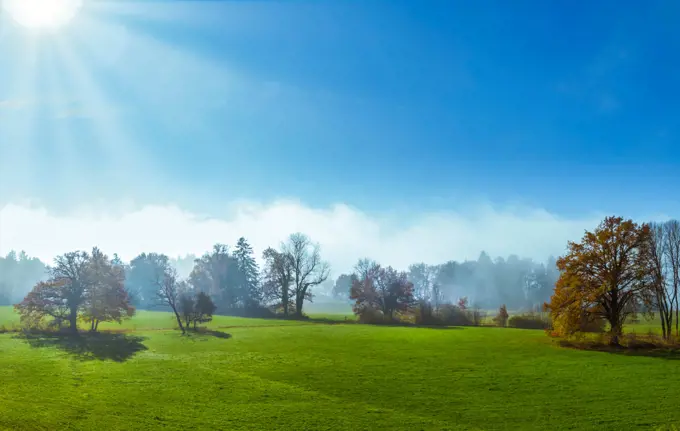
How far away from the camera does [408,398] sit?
765 inches

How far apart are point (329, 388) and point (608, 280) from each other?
28737 mm

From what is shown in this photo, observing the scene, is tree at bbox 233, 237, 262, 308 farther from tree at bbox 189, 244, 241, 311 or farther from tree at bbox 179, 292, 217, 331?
tree at bbox 179, 292, 217, 331

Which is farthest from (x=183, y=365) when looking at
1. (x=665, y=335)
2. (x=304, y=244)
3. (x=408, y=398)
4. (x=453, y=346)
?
(x=304, y=244)

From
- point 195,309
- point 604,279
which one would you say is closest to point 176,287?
point 195,309

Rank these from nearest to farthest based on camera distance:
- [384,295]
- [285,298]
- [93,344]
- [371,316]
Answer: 1. [93,344]
2. [371,316]
3. [384,295]
4. [285,298]

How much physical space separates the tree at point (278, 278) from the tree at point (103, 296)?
128ft

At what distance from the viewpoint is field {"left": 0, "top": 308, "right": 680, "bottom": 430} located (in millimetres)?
15906

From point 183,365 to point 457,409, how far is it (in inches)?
690

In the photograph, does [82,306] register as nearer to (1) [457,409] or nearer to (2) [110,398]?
(2) [110,398]

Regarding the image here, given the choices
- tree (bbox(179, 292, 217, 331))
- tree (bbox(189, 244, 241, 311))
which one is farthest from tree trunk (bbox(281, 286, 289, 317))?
tree (bbox(179, 292, 217, 331))

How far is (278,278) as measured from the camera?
84.6 meters

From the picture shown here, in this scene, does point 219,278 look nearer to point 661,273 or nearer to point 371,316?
point 371,316

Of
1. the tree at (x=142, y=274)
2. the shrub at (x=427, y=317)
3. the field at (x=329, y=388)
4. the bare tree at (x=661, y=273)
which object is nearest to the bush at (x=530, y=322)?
the shrub at (x=427, y=317)

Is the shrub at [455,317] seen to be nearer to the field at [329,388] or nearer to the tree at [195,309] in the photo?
the field at [329,388]
